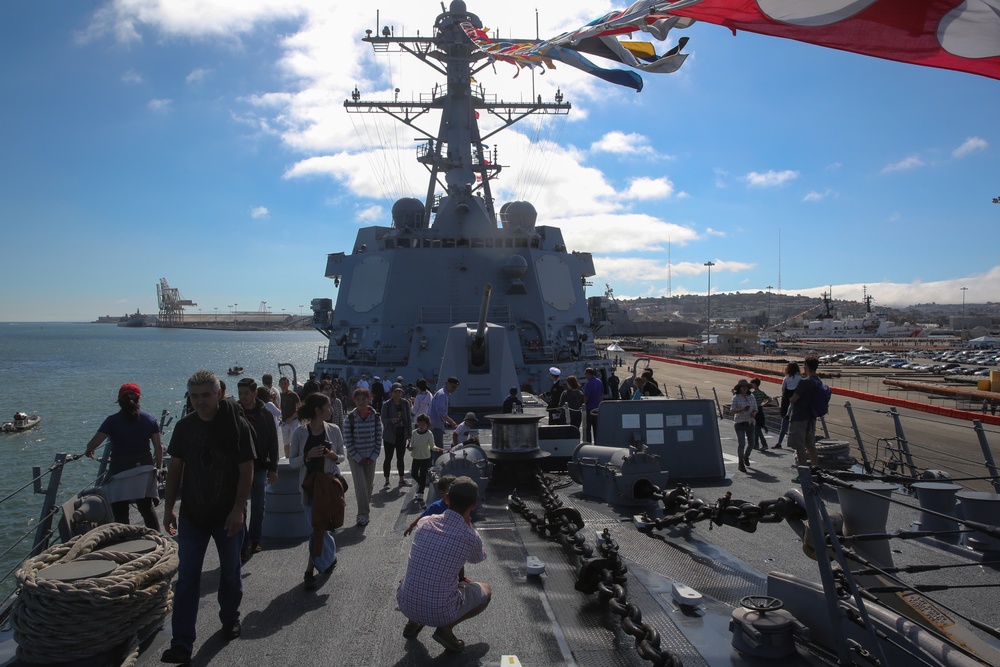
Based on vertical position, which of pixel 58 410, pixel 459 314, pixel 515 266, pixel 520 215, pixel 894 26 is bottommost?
pixel 58 410

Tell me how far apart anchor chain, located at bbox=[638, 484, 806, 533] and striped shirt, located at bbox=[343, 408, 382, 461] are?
7.64ft

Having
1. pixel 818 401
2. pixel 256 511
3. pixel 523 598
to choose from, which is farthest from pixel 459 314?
pixel 523 598

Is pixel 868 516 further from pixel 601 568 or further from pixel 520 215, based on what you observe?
pixel 520 215

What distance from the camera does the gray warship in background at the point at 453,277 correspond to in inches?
673

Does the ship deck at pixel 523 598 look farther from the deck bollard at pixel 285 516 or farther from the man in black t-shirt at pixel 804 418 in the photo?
the man in black t-shirt at pixel 804 418

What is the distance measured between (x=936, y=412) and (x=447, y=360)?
1516 centimetres

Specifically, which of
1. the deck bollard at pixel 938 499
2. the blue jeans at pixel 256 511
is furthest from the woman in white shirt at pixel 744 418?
the blue jeans at pixel 256 511

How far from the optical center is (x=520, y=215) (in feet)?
65.7

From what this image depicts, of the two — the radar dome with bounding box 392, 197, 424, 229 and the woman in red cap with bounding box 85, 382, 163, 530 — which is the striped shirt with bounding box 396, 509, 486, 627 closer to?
the woman in red cap with bounding box 85, 382, 163, 530

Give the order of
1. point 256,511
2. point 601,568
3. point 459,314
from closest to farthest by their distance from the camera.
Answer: point 601,568
point 256,511
point 459,314

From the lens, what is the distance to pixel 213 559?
4.79 m

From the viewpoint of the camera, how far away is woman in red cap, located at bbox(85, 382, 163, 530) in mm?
4434

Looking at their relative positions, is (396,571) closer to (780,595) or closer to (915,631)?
(780,595)

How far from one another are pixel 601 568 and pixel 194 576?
6.74 ft
